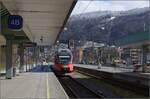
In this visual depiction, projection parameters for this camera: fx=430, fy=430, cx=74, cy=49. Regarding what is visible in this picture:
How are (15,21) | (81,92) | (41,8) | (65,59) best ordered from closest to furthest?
(15,21), (81,92), (41,8), (65,59)

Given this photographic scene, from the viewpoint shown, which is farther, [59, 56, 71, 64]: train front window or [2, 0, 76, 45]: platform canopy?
[59, 56, 71, 64]: train front window

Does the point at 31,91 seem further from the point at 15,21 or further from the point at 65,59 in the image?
the point at 65,59

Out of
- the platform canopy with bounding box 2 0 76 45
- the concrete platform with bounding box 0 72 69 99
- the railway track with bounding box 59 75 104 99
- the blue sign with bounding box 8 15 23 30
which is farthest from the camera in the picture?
the platform canopy with bounding box 2 0 76 45

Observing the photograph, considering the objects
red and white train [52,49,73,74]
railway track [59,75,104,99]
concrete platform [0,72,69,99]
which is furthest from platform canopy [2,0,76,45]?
red and white train [52,49,73,74]

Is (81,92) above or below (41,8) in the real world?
below

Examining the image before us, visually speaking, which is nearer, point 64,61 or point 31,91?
point 31,91

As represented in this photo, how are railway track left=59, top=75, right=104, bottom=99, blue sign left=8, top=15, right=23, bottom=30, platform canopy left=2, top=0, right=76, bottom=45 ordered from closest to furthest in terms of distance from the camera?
1. railway track left=59, top=75, right=104, bottom=99
2. blue sign left=8, top=15, right=23, bottom=30
3. platform canopy left=2, top=0, right=76, bottom=45

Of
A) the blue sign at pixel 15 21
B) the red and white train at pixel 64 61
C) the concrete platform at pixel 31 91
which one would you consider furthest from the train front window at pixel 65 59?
the blue sign at pixel 15 21

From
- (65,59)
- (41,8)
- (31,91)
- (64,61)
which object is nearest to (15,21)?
(41,8)

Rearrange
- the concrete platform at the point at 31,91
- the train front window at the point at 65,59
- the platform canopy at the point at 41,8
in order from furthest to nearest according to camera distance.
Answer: the train front window at the point at 65,59
the platform canopy at the point at 41,8
the concrete platform at the point at 31,91

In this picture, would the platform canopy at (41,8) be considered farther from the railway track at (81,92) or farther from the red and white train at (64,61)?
the red and white train at (64,61)

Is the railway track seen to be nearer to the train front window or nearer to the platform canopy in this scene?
the platform canopy

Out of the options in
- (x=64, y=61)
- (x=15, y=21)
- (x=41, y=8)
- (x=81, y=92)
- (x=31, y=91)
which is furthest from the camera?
(x=64, y=61)

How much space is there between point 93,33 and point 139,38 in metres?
82.3
